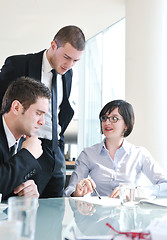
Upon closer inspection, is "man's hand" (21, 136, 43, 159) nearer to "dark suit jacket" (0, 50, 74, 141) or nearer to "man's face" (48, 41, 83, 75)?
"dark suit jacket" (0, 50, 74, 141)

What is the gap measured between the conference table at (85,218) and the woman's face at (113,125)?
85cm

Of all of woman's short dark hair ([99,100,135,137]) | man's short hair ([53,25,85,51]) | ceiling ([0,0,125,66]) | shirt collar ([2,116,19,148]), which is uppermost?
ceiling ([0,0,125,66])

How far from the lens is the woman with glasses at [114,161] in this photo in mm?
1938

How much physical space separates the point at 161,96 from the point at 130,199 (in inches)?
69.9

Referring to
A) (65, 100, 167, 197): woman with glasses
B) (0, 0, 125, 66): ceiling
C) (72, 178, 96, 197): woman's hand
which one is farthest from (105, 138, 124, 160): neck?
(0, 0, 125, 66): ceiling

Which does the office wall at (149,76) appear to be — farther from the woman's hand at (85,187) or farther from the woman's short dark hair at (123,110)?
the woman's hand at (85,187)

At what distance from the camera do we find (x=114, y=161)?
6.73 ft

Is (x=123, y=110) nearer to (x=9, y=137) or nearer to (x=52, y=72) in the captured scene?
(x=52, y=72)

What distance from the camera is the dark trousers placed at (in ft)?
5.78

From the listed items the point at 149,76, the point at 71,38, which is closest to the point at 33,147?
the point at 71,38

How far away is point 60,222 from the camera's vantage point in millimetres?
931

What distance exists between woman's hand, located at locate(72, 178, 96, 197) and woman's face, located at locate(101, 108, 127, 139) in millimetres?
621

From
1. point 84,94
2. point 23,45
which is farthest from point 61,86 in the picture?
point 23,45

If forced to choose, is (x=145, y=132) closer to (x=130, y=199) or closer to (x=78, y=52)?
A: (x=78, y=52)
